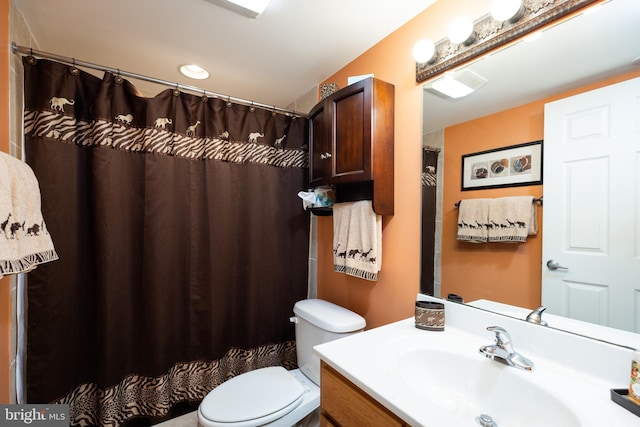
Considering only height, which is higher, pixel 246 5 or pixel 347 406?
pixel 246 5

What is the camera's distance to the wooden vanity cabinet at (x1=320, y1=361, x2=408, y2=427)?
66 centimetres

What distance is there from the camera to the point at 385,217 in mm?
1373

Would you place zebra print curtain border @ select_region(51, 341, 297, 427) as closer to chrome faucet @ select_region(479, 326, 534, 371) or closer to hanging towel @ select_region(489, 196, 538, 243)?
chrome faucet @ select_region(479, 326, 534, 371)

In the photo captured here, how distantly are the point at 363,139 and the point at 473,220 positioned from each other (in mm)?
594

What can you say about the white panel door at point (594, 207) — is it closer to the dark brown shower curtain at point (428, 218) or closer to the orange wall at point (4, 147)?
the dark brown shower curtain at point (428, 218)

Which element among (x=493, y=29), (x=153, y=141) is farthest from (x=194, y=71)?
(x=493, y=29)

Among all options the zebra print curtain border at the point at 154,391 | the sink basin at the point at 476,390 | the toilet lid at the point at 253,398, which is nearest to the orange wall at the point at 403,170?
the sink basin at the point at 476,390

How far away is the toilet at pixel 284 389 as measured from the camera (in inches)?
43.8

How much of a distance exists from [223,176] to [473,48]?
4.58 ft

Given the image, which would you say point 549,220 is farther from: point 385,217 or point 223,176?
point 223,176

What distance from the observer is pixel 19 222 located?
856mm

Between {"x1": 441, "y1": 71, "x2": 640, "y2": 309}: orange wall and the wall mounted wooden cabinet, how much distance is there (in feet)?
0.89

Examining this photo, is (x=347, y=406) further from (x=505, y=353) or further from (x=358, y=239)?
(x=358, y=239)
